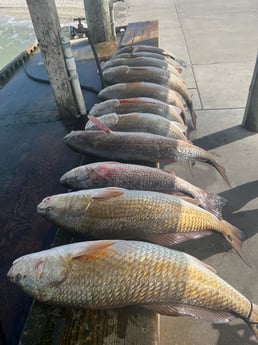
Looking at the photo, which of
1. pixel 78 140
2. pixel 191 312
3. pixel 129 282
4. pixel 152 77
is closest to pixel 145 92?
pixel 152 77

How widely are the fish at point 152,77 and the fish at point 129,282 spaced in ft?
11.1

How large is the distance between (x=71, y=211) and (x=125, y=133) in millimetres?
1440

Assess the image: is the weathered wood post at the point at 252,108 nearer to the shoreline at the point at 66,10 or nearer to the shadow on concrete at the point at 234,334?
the shadow on concrete at the point at 234,334

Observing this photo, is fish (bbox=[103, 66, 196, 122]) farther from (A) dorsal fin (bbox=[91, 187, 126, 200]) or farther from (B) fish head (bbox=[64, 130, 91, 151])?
(A) dorsal fin (bbox=[91, 187, 126, 200])

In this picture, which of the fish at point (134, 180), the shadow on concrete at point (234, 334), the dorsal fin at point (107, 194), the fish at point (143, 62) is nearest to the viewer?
the shadow on concrete at point (234, 334)

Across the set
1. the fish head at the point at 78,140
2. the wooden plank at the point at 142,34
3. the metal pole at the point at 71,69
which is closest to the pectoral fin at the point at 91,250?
the fish head at the point at 78,140

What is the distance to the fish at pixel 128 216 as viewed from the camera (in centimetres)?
267

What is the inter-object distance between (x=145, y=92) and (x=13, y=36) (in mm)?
21861

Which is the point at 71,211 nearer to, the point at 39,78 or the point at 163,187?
the point at 163,187

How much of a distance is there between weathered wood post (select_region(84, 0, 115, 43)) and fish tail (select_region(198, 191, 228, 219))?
702 centimetres

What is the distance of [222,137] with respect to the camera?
5.00 metres

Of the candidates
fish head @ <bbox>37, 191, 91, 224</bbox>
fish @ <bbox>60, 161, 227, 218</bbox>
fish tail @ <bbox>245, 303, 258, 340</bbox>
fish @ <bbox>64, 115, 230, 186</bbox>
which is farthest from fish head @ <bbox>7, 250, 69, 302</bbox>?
fish @ <bbox>64, 115, 230, 186</bbox>

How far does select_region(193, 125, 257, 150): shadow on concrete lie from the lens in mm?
4871

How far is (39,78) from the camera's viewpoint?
671cm
